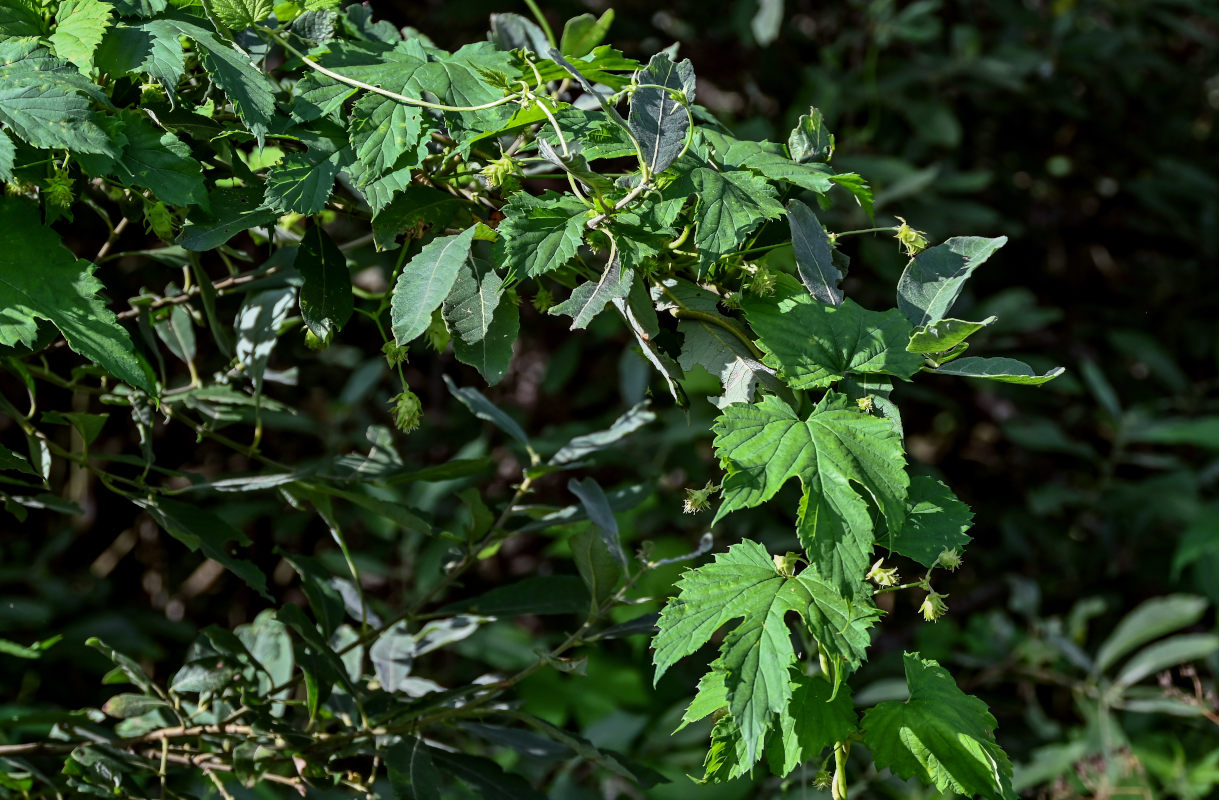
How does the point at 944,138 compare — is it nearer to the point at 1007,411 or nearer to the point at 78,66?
the point at 1007,411

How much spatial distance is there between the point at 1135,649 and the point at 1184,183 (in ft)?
4.05

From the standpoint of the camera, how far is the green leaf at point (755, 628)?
646mm

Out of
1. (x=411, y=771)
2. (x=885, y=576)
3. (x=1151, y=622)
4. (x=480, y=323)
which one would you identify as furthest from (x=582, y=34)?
(x=1151, y=622)

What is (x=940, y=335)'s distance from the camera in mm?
679

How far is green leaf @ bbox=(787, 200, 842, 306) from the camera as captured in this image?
2.47 feet

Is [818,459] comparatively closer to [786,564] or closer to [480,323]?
[786,564]

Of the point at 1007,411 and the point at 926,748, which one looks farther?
the point at 1007,411

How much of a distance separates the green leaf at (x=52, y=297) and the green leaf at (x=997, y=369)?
1.78 feet

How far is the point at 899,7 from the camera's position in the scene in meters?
2.79

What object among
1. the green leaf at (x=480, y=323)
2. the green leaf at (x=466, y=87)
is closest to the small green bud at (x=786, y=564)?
the green leaf at (x=480, y=323)

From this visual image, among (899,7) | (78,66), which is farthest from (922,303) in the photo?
(899,7)

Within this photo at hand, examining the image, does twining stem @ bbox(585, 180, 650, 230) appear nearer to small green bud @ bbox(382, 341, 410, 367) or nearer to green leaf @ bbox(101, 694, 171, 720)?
small green bud @ bbox(382, 341, 410, 367)

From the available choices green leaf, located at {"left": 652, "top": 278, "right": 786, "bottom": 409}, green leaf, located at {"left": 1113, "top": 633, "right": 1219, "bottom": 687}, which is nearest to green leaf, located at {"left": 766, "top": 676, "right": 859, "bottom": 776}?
green leaf, located at {"left": 652, "top": 278, "right": 786, "bottom": 409}

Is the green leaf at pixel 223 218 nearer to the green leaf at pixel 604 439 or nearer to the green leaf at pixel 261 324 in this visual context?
the green leaf at pixel 261 324
